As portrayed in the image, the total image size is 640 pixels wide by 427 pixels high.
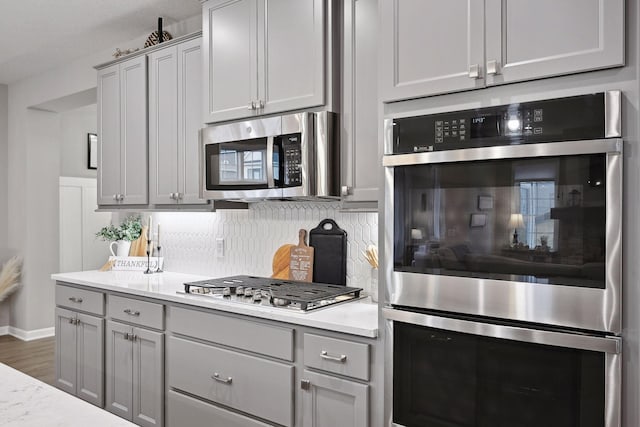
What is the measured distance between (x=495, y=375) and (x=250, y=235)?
2.00 metres

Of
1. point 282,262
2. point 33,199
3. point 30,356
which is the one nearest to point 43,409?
point 282,262

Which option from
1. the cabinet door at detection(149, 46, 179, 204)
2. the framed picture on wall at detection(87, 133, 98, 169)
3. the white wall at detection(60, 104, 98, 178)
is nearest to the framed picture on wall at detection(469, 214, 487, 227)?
the cabinet door at detection(149, 46, 179, 204)

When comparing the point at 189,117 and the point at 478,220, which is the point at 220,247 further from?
the point at 478,220

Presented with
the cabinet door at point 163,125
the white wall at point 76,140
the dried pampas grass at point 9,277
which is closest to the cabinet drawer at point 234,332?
the cabinet door at point 163,125

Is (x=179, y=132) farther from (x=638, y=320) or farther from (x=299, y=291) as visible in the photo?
(x=638, y=320)

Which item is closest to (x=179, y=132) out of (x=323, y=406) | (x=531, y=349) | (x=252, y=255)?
(x=252, y=255)

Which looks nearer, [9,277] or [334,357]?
[334,357]

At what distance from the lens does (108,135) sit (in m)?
3.74

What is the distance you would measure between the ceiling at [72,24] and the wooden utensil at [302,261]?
67.9 inches

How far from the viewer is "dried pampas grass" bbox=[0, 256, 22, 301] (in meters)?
5.23

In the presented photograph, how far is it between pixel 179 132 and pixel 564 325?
2519 mm

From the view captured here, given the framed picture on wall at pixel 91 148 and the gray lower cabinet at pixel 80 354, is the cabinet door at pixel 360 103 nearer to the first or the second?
the gray lower cabinet at pixel 80 354

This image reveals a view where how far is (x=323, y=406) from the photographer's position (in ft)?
7.04

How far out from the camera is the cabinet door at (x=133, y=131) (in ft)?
11.3
